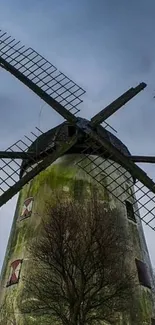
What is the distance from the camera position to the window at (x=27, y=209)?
13.5 metres

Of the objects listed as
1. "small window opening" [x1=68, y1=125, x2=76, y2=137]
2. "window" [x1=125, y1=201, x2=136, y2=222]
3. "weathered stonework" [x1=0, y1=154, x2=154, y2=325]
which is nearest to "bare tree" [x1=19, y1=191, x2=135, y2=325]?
"weathered stonework" [x1=0, y1=154, x2=154, y2=325]

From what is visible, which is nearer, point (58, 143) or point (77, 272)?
point (77, 272)

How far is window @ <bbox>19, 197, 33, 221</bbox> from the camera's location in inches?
532

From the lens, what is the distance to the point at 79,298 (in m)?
9.91

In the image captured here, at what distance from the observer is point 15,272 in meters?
12.5

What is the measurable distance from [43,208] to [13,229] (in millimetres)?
1356

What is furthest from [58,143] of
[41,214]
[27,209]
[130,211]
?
[130,211]

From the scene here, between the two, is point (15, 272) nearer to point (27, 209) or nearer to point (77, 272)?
point (27, 209)

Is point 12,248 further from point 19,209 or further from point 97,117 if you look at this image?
point 97,117

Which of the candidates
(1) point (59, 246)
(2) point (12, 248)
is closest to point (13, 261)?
(2) point (12, 248)

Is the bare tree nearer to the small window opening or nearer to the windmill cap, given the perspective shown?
the windmill cap

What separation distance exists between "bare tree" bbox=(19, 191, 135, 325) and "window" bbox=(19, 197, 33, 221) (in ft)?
4.20

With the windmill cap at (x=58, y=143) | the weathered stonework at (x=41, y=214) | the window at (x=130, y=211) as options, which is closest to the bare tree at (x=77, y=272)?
the weathered stonework at (x=41, y=214)

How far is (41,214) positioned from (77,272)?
2783 millimetres
